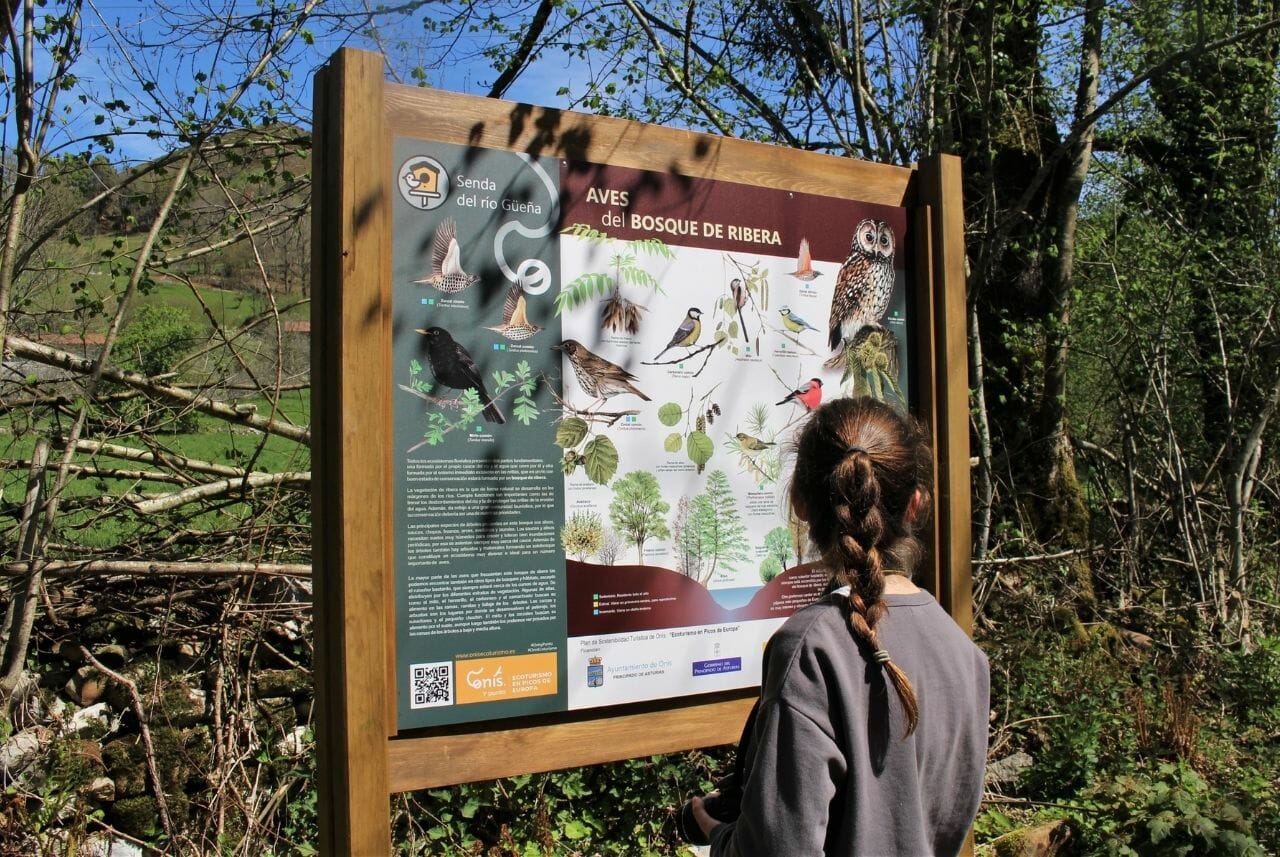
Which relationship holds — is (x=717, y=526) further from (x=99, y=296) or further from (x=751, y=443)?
(x=99, y=296)

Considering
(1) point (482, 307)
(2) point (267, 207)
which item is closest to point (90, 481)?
(2) point (267, 207)

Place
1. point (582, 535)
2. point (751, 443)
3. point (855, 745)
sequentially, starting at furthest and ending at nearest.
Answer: point (751, 443)
point (582, 535)
point (855, 745)

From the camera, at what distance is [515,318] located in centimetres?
255

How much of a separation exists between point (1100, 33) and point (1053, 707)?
4.54 meters

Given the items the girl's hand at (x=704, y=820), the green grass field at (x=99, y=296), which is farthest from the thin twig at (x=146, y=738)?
the girl's hand at (x=704, y=820)

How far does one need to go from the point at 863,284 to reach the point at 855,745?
192cm

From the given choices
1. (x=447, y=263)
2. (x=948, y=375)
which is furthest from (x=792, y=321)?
(x=447, y=263)

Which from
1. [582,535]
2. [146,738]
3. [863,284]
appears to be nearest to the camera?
[582,535]

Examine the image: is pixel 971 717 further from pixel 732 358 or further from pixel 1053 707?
pixel 1053 707

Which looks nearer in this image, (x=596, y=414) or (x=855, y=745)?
(x=855, y=745)

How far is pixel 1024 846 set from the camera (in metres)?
4.34

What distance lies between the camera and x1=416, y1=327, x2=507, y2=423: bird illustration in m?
2.44

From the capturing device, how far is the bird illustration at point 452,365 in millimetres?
2436

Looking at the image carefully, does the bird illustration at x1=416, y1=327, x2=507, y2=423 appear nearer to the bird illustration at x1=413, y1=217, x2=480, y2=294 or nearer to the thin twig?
Answer: the bird illustration at x1=413, y1=217, x2=480, y2=294
